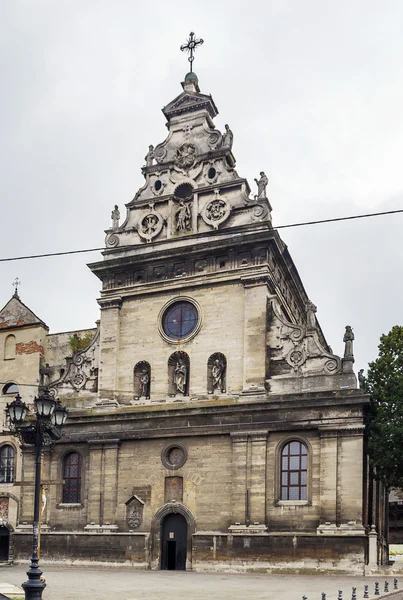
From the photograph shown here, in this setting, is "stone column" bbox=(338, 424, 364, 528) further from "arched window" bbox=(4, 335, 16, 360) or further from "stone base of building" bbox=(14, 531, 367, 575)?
"arched window" bbox=(4, 335, 16, 360)

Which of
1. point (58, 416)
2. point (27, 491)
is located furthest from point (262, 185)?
point (58, 416)

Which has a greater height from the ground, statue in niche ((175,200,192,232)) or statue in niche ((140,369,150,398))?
statue in niche ((175,200,192,232))

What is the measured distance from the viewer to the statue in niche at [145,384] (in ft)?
127

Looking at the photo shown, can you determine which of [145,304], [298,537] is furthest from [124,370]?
[298,537]

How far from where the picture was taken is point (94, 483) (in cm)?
3775

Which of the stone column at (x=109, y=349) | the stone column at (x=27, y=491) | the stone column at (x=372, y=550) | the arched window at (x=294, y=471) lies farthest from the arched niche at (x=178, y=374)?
the stone column at (x=372, y=550)

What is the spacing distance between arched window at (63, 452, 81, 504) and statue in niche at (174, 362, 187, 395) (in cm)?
604

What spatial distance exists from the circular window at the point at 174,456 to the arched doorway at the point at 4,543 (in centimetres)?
970

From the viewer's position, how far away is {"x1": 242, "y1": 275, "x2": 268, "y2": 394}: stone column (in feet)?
118

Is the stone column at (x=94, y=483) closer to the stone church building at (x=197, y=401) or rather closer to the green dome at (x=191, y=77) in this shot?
the stone church building at (x=197, y=401)

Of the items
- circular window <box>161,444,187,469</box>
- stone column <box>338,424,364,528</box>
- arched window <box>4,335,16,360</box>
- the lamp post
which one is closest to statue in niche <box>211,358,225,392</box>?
circular window <box>161,444,187,469</box>

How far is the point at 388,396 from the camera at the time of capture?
3384 cm

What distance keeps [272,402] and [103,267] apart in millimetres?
11677

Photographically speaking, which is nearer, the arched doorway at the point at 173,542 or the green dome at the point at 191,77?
the arched doorway at the point at 173,542
